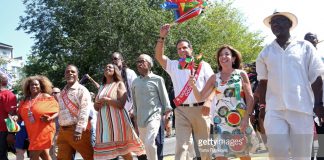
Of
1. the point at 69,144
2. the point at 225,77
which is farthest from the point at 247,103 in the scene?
the point at 69,144

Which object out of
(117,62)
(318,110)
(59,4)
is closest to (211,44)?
(59,4)

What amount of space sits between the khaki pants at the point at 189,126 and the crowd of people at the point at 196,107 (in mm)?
15

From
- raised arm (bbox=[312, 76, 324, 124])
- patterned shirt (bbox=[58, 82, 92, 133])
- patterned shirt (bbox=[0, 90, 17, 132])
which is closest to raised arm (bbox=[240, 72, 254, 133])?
raised arm (bbox=[312, 76, 324, 124])

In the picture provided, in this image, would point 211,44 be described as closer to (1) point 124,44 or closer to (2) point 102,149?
(1) point 124,44

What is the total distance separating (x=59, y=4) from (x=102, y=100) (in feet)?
91.0

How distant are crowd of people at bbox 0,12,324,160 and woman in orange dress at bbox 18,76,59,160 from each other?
0.02 m

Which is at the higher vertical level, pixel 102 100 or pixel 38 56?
pixel 38 56

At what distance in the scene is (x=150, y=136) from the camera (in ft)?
23.9

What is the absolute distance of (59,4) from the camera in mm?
33781

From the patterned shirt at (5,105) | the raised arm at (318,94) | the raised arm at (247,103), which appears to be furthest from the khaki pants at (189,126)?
the patterned shirt at (5,105)

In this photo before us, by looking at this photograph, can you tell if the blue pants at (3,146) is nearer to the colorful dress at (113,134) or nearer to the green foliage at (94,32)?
the colorful dress at (113,134)

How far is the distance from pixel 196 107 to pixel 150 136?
970 millimetres

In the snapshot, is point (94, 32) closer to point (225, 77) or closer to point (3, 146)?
point (3, 146)

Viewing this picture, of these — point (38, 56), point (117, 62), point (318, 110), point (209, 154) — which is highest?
point (38, 56)
